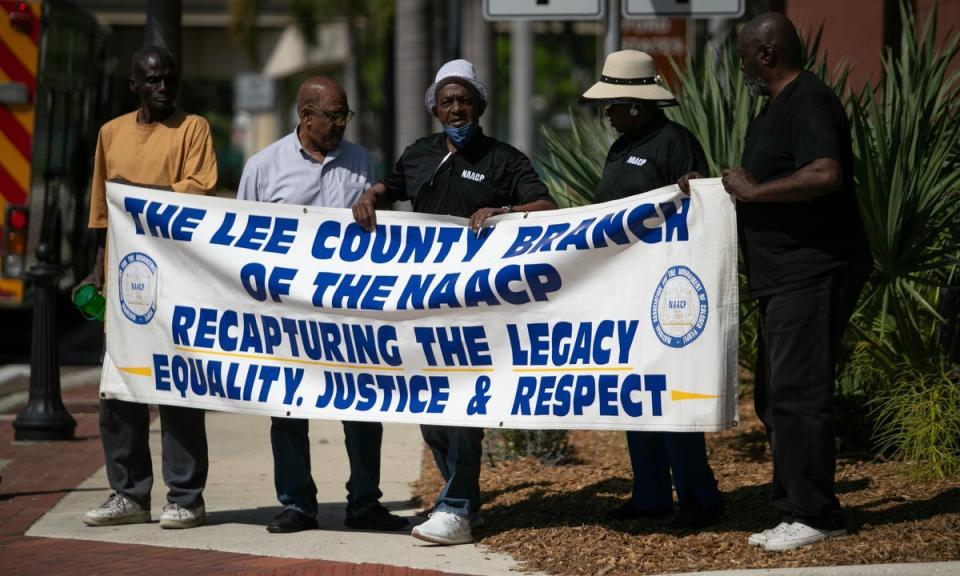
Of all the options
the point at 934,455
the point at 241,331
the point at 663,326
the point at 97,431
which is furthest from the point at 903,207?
the point at 97,431

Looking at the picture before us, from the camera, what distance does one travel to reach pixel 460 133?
6.38 metres

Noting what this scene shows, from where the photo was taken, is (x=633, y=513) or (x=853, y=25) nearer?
(x=633, y=513)

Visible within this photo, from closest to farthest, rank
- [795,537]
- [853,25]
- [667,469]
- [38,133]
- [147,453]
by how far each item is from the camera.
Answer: [795,537] < [667,469] < [147,453] < [853,25] < [38,133]

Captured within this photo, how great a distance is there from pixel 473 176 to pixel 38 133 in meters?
7.67

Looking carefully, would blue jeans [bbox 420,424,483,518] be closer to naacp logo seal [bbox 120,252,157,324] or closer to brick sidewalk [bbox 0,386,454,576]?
brick sidewalk [bbox 0,386,454,576]

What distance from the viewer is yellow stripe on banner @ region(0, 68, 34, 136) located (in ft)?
42.0

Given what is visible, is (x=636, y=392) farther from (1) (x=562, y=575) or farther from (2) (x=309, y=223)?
(2) (x=309, y=223)

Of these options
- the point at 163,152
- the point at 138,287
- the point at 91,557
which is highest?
the point at 163,152

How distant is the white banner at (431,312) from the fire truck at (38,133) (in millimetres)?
5229

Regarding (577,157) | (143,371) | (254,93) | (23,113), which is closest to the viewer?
(143,371)

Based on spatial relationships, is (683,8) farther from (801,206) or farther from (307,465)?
(307,465)

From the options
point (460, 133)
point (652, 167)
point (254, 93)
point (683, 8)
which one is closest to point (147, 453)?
point (460, 133)

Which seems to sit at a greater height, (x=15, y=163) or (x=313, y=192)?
(x=15, y=163)

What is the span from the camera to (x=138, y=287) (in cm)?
683
